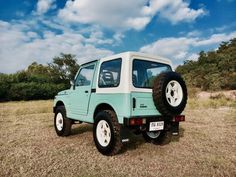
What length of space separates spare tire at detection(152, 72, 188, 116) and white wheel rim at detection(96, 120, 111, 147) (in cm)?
110

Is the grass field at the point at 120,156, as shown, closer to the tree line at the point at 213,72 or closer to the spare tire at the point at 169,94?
the spare tire at the point at 169,94

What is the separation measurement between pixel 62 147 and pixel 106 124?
134cm

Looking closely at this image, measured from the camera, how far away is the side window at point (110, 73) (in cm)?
438

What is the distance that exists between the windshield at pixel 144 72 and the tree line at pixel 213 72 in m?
25.3

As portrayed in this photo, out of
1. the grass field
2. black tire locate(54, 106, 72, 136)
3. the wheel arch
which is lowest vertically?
the grass field

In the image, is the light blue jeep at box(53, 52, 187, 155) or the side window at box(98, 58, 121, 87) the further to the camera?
the side window at box(98, 58, 121, 87)

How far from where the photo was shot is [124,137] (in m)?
4.16

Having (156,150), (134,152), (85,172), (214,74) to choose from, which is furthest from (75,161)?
(214,74)

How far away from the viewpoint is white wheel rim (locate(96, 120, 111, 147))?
450cm

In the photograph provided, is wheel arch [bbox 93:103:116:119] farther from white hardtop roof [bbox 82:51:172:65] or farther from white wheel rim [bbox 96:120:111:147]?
white hardtop roof [bbox 82:51:172:65]

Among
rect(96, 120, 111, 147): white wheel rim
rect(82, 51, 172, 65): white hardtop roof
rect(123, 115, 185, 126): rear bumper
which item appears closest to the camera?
rect(123, 115, 185, 126): rear bumper

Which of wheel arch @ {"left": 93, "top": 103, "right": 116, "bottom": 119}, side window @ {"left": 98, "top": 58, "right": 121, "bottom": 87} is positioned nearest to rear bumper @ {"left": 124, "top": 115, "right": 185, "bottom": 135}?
wheel arch @ {"left": 93, "top": 103, "right": 116, "bottom": 119}

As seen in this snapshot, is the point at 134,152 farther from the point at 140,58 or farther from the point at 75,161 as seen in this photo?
the point at 140,58

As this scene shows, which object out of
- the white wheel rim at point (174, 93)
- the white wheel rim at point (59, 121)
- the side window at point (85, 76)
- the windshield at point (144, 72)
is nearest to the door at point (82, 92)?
the side window at point (85, 76)
